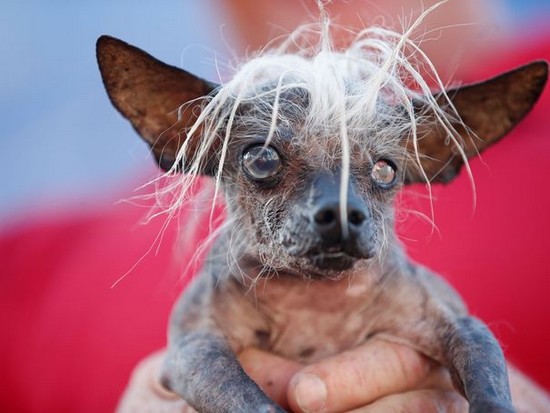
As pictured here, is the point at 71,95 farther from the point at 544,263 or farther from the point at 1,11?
the point at 544,263

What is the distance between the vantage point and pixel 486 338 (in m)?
1.05

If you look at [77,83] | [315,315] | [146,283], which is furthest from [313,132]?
[77,83]

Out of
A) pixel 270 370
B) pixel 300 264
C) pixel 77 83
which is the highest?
pixel 77 83

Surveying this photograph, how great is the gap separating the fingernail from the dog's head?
18cm

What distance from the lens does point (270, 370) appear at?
114cm

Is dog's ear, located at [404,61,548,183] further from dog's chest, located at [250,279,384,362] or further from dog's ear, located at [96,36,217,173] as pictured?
dog's ear, located at [96,36,217,173]

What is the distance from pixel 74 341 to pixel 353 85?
1153 millimetres

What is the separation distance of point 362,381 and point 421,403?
10 centimetres

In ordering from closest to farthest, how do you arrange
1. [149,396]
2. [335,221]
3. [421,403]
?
[335,221], [421,403], [149,396]

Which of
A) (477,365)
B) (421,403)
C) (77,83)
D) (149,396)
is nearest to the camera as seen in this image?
(477,365)

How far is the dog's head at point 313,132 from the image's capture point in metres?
0.94

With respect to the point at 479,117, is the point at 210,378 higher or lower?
lower

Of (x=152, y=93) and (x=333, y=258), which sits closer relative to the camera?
(x=333, y=258)

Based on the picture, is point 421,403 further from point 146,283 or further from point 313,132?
point 146,283
